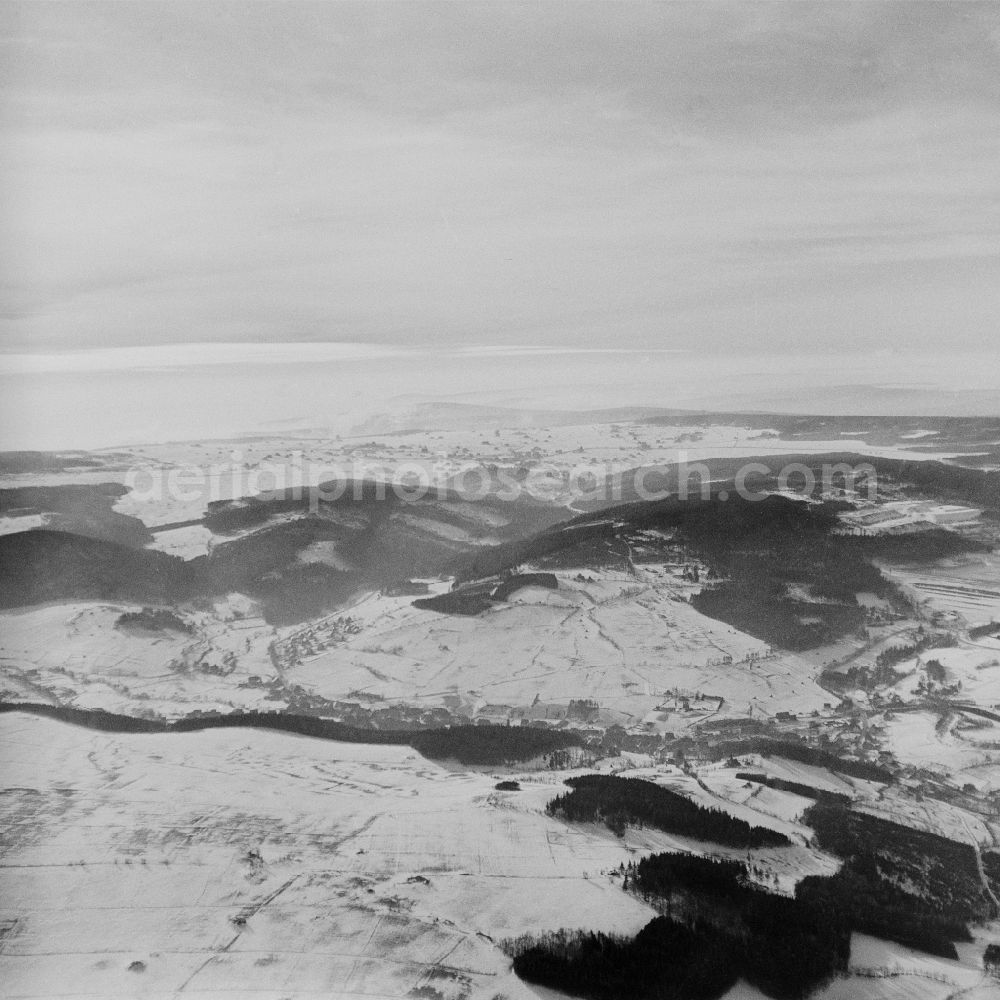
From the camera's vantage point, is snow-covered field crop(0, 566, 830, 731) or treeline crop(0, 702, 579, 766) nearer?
treeline crop(0, 702, 579, 766)

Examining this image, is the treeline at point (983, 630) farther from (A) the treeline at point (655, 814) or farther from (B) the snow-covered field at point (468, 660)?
(A) the treeline at point (655, 814)

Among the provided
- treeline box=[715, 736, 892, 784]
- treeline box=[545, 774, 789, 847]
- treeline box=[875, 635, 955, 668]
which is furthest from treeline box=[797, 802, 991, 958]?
treeline box=[875, 635, 955, 668]

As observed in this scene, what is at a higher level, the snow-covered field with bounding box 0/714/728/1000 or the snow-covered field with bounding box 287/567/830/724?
the snow-covered field with bounding box 0/714/728/1000

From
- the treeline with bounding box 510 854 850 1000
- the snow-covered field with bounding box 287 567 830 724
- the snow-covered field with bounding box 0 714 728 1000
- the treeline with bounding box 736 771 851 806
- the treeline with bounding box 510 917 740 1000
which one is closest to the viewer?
the treeline with bounding box 510 917 740 1000

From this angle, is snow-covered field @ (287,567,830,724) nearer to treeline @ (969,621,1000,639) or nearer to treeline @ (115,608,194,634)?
treeline @ (969,621,1000,639)

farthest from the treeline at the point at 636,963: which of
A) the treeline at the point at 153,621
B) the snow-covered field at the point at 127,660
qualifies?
the treeline at the point at 153,621

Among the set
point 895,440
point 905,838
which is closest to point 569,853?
point 905,838
